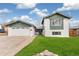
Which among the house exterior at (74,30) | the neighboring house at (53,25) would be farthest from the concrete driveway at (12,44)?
the house exterior at (74,30)

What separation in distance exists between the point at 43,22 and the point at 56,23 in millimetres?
168

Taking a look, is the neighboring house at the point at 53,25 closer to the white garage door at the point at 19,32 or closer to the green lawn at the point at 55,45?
the green lawn at the point at 55,45

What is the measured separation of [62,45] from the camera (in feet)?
13.3

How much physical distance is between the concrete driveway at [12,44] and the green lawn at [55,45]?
0.06 m

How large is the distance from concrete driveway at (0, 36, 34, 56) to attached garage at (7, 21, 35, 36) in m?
0.07

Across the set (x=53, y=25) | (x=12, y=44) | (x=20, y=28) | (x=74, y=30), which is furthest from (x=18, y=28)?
(x=74, y=30)

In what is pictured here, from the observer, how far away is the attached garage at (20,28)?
4.10 metres


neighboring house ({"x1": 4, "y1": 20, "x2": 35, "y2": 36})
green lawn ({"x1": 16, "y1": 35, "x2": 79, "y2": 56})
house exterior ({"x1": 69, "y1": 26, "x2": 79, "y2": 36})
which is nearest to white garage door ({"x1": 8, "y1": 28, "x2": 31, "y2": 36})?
neighboring house ({"x1": 4, "y1": 20, "x2": 35, "y2": 36})

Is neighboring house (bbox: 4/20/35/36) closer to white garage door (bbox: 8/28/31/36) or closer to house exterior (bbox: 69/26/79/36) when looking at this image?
white garage door (bbox: 8/28/31/36)

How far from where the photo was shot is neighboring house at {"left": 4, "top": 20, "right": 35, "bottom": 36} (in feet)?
13.4

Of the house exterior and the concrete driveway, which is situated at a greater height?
the house exterior

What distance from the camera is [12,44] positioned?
411cm

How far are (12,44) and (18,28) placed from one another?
0.73 ft

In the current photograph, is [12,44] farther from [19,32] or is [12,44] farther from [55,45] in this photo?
[55,45]
